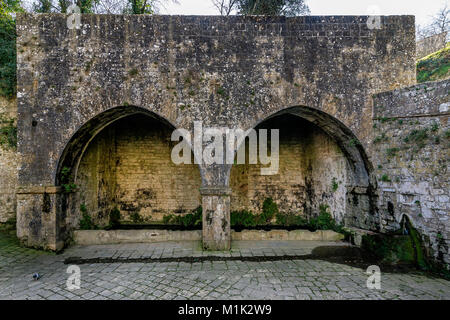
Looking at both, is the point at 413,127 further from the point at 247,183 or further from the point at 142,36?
the point at 142,36

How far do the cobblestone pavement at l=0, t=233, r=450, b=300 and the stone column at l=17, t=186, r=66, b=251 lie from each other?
246 millimetres

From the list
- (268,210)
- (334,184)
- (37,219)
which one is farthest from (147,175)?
(334,184)

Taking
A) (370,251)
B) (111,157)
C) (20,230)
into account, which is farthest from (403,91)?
(20,230)

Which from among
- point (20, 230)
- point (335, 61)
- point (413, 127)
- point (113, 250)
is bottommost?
point (113, 250)

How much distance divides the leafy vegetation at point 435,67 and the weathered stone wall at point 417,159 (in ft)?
9.54

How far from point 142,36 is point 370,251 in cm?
735

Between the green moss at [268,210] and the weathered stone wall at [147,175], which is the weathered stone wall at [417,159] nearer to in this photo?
the green moss at [268,210]

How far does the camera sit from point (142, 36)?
19.5ft

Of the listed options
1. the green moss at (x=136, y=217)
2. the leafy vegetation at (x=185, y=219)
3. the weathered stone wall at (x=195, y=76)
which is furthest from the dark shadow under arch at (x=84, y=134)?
the leafy vegetation at (x=185, y=219)

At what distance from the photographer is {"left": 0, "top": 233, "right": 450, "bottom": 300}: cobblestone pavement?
13.0ft

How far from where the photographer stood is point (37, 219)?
5.79 metres

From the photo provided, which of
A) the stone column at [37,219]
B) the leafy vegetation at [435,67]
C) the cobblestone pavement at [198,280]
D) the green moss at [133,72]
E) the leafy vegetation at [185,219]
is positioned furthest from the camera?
the leafy vegetation at [185,219]

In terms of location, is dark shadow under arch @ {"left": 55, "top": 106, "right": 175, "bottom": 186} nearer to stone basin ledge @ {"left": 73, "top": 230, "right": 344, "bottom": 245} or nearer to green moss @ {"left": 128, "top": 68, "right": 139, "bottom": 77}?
green moss @ {"left": 128, "top": 68, "right": 139, "bottom": 77}

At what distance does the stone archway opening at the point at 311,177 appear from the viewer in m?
6.60
